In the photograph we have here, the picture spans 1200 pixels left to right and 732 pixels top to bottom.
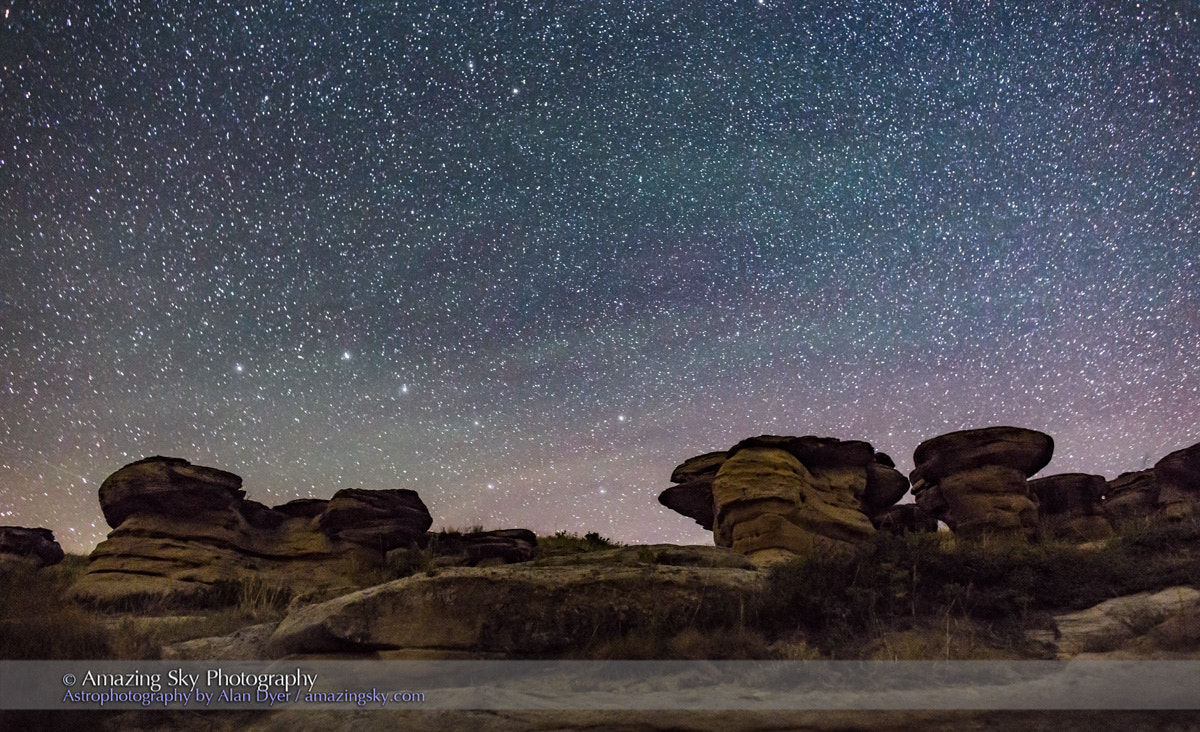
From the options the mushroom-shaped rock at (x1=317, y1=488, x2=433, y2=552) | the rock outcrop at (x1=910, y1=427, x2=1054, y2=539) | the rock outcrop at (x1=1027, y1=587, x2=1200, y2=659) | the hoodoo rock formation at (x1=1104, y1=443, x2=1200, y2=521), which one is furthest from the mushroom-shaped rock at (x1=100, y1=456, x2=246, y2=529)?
the hoodoo rock formation at (x1=1104, y1=443, x2=1200, y2=521)

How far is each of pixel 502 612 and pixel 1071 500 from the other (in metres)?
27.7

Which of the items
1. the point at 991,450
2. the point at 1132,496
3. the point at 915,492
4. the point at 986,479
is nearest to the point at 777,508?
the point at 986,479

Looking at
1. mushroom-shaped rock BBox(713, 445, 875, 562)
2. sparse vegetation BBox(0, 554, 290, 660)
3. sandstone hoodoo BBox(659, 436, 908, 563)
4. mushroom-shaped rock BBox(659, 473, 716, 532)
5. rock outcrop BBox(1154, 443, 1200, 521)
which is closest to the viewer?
sparse vegetation BBox(0, 554, 290, 660)

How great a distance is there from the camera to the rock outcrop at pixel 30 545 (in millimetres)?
26141

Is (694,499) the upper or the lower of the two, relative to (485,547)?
upper

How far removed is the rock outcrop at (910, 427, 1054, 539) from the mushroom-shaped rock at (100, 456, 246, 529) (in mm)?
25797

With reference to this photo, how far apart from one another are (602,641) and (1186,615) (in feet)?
23.5

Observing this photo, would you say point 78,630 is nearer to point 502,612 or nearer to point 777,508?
point 502,612

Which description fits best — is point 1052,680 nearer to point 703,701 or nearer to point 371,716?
point 703,701

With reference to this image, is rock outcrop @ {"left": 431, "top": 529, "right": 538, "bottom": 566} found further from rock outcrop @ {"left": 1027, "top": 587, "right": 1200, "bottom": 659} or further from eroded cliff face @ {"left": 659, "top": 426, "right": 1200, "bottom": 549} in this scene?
rock outcrop @ {"left": 1027, "top": 587, "right": 1200, "bottom": 659}

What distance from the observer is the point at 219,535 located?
885 inches

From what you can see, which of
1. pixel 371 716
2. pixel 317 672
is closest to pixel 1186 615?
pixel 371 716

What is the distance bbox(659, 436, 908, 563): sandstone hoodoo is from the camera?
60.7ft

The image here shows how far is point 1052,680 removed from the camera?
717 centimetres
